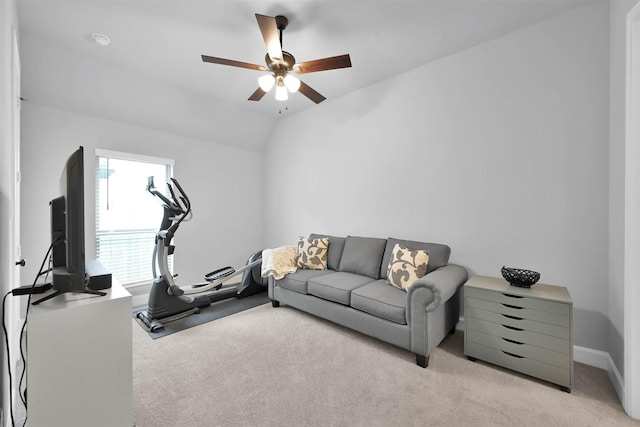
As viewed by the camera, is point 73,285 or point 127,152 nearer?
point 73,285

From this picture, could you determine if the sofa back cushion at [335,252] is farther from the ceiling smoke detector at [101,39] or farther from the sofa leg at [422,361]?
the ceiling smoke detector at [101,39]

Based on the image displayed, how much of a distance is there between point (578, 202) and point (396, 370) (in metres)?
2.04

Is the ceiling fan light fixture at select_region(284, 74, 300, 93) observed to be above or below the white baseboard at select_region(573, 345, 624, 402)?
above

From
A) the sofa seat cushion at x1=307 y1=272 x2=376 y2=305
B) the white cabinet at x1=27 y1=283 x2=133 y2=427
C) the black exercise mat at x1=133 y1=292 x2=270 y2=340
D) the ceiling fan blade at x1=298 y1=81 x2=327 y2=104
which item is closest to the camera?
the white cabinet at x1=27 y1=283 x2=133 y2=427

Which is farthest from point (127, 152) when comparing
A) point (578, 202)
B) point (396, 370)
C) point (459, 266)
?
point (578, 202)

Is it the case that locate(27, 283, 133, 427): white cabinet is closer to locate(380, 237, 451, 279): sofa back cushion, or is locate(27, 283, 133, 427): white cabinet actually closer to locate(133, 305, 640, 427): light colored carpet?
locate(133, 305, 640, 427): light colored carpet

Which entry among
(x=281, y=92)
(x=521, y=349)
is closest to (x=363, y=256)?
(x=521, y=349)

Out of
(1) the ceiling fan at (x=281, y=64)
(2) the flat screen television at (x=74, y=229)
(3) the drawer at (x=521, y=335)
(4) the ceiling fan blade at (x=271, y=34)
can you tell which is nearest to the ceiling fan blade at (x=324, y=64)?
(1) the ceiling fan at (x=281, y=64)

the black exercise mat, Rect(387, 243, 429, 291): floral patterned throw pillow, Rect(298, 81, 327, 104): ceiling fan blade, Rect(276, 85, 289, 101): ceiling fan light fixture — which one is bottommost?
the black exercise mat

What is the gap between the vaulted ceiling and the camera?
2209mm

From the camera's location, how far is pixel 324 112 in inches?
162

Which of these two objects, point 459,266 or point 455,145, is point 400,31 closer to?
point 455,145

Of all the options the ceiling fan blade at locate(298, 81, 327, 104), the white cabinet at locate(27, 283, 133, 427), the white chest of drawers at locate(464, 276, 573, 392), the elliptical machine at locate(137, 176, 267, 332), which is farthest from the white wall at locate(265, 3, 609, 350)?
the white cabinet at locate(27, 283, 133, 427)

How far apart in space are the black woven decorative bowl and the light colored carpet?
0.69 m
